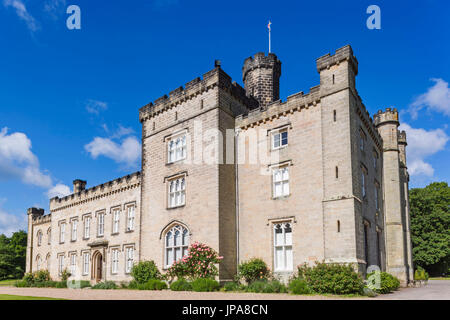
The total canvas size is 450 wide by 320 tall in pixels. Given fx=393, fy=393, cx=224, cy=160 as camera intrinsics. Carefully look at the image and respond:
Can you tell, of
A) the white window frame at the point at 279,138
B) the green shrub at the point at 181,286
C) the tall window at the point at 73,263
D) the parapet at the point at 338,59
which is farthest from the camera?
the tall window at the point at 73,263

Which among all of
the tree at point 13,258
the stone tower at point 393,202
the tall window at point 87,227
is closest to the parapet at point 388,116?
the stone tower at point 393,202

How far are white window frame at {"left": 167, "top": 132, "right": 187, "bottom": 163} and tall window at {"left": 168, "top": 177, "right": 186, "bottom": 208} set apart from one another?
4.36ft

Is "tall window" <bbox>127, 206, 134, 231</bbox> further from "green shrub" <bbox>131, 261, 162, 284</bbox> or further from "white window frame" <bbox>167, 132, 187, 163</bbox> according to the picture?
"white window frame" <bbox>167, 132, 187, 163</bbox>

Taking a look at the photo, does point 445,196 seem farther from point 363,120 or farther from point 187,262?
point 187,262

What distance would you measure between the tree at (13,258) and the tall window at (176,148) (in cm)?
4198

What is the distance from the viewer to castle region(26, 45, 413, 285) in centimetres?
1820

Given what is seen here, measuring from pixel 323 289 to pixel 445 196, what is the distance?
39.4 meters

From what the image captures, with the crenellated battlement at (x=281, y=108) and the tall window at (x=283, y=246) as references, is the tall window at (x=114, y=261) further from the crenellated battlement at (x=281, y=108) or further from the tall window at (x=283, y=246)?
the tall window at (x=283, y=246)

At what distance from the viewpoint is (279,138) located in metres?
21.0

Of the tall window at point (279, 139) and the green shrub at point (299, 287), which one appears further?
the tall window at point (279, 139)

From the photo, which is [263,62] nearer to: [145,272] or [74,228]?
[145,272]

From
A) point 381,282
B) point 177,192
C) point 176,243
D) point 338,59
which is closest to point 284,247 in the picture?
point 381,282

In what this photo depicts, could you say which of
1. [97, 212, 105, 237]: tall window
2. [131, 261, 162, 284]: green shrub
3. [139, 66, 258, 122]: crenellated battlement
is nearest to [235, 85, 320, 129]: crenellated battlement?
[139, 66, 258, 122]: crenellated battlement

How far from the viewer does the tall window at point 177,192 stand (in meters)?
22.9
